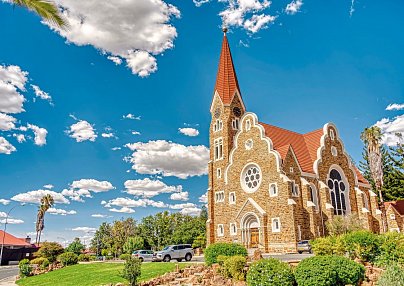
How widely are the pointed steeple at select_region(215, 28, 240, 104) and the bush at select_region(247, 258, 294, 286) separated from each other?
30.7 meters

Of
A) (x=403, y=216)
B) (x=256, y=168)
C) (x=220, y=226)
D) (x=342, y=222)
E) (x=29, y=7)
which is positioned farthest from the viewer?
(x=403, y=216)

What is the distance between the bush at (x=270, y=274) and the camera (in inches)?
494

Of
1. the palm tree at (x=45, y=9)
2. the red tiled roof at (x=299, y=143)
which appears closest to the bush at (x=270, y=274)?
the palm tree at (x=45, y=9)

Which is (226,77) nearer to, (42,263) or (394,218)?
(394,218)

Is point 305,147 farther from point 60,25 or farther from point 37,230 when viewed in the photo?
point 37,230

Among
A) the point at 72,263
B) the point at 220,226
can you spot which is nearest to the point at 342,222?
the point at 220,226

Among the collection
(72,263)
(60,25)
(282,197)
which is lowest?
(72,263)

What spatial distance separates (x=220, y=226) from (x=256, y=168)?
311 inches

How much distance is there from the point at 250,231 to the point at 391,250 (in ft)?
67.4

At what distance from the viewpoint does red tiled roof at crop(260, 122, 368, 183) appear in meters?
34.5

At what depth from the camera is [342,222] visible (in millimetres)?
29094

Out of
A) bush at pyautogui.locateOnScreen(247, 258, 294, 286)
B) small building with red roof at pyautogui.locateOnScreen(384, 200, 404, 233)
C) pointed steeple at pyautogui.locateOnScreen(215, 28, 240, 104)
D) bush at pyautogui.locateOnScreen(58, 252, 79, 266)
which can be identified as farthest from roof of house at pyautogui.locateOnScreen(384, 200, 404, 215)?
bush at pyautogui.locateOnScreen(58, 252, 79, 266)

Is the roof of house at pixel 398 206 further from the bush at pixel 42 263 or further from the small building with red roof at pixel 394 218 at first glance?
the bush at pixel 42 263

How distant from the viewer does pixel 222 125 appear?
138 feet
